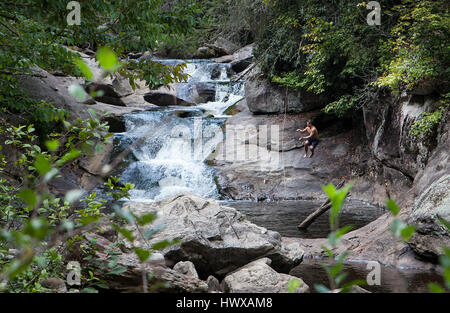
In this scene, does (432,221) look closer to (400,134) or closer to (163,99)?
(400,134)

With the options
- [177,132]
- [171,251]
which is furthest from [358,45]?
[171,251]

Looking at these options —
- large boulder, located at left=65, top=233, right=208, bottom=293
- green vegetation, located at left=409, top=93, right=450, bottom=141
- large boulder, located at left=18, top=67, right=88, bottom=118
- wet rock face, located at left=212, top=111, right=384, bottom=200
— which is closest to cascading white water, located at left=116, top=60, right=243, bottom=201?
wet rock face, located at left=212, top=111, right=384, bottom=200

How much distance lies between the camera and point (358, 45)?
11.9 metres

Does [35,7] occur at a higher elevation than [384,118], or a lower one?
higher

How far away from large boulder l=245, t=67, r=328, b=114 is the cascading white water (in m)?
1.82

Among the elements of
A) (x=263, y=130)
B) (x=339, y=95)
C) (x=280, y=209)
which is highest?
(x=339, y=95)

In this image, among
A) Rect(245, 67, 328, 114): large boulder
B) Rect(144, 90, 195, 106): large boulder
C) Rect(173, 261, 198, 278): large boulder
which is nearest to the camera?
Rect(173, 261, 198, 278): large boulder

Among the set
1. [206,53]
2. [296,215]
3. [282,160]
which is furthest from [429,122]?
[206,53]

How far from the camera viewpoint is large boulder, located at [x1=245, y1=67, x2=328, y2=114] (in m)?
15.9

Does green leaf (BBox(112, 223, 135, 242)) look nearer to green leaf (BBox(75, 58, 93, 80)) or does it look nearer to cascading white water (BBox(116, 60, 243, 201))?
green leaf (BBox(75, 58, 93, 80))

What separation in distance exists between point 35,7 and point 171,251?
134 inches

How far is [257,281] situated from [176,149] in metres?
11.5
